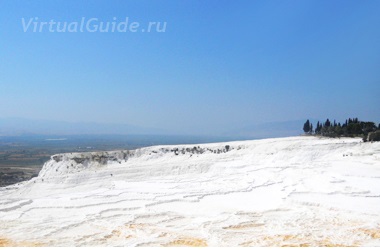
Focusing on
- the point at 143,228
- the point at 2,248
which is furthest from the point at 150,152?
the point at 2,248

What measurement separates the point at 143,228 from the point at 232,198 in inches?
146

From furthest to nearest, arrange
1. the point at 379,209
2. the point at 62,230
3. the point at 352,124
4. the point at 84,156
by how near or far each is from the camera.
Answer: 1. the point at 352,124
2. the point at 84,156
3. the point at 379,209
4. the point at 62,230

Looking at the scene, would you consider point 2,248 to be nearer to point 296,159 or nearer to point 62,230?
point 62,230

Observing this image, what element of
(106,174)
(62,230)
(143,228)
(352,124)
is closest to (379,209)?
(143,228)

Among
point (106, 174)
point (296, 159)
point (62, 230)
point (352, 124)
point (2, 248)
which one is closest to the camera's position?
point (2, 248)

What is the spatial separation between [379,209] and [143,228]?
600 centimetres

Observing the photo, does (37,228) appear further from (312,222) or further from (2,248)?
(312,222)

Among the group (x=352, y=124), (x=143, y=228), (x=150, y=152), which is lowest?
(x=143, y=228)

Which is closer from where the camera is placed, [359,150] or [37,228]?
[37,228]

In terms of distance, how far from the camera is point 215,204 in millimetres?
10188

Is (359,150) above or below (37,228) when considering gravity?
above

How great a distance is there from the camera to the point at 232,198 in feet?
35.6

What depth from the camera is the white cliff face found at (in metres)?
7.27

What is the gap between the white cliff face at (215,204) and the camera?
23.9 ft
